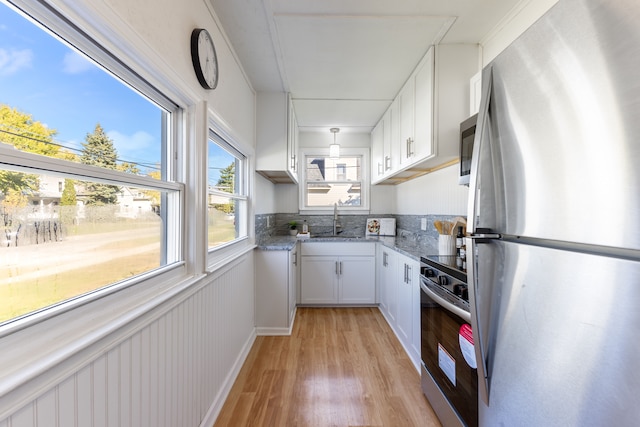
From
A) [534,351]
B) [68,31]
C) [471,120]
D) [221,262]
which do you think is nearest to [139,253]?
[221,262]

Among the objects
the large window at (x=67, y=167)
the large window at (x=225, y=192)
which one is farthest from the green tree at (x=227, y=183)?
the large window at (x=67, y=167)

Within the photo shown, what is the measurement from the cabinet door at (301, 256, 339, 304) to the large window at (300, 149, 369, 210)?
38.0 inches

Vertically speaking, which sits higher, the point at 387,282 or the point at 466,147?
the point at 466,147

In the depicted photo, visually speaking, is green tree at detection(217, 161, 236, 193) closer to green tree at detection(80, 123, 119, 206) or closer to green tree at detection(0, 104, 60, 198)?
green tree at detection(80, 123, 119, 206)

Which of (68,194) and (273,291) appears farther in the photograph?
(273,291)

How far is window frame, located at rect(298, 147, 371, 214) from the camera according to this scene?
13.1ft

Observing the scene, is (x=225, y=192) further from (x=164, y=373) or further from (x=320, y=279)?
(x=320, y=279)

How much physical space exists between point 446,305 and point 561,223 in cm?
84

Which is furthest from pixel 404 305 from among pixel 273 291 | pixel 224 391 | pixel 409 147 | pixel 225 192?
pixel 225 192

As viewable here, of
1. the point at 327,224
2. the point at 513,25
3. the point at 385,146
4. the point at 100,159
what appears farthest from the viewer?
the point at 327,224

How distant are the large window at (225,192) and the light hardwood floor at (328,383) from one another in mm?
1022

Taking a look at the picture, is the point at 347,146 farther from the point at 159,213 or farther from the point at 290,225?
the point at 159,213

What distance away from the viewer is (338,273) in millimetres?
3348

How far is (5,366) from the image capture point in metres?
0.58
